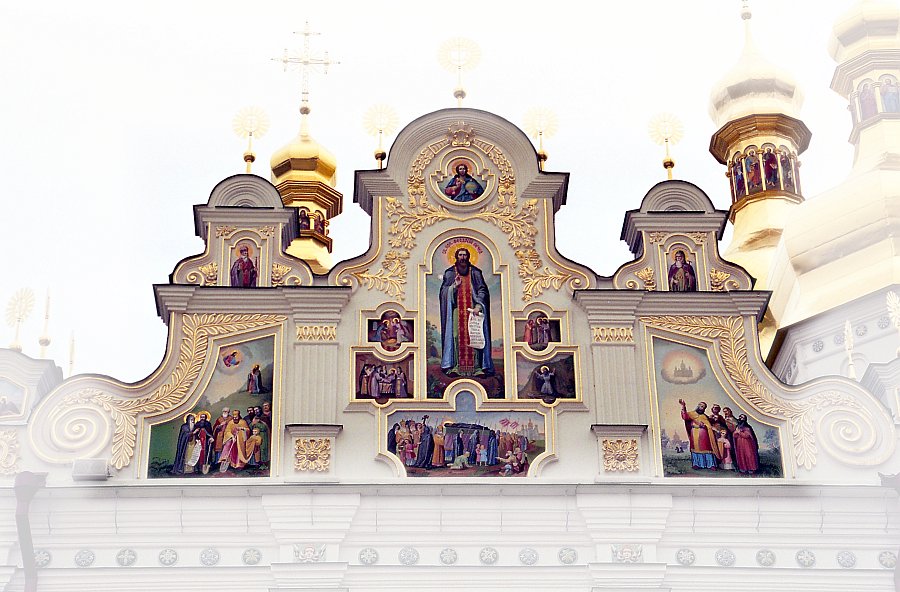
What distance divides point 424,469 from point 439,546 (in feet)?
2.63

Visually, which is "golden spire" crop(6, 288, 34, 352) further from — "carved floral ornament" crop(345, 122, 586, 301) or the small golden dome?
the small golden dome

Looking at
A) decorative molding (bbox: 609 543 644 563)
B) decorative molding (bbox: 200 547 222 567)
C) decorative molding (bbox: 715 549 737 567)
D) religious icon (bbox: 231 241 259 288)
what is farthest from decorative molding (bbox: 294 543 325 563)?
decorative molding (bbox: 715 549 737 567)

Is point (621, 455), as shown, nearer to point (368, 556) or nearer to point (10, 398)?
point (368, 556)

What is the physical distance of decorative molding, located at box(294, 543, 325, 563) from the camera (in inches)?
624

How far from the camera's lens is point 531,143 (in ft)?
59.3

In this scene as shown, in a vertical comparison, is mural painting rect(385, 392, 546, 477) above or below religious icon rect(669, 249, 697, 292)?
below

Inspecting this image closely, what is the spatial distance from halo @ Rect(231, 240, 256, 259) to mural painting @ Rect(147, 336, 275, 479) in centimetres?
103

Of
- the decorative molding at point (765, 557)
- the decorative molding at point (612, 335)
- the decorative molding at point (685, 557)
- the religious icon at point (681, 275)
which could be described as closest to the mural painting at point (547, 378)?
the decorative molding at point (612, 335)

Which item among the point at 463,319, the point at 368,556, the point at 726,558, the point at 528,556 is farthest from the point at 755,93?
the point at 368,556

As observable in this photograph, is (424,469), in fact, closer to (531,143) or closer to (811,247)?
(531,143)

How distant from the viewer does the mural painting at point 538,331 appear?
17.1m

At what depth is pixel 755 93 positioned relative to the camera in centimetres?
2977

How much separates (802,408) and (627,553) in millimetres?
2488

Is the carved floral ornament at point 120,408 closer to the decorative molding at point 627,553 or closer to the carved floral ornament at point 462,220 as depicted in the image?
the carved floral ornament at point 462,220
